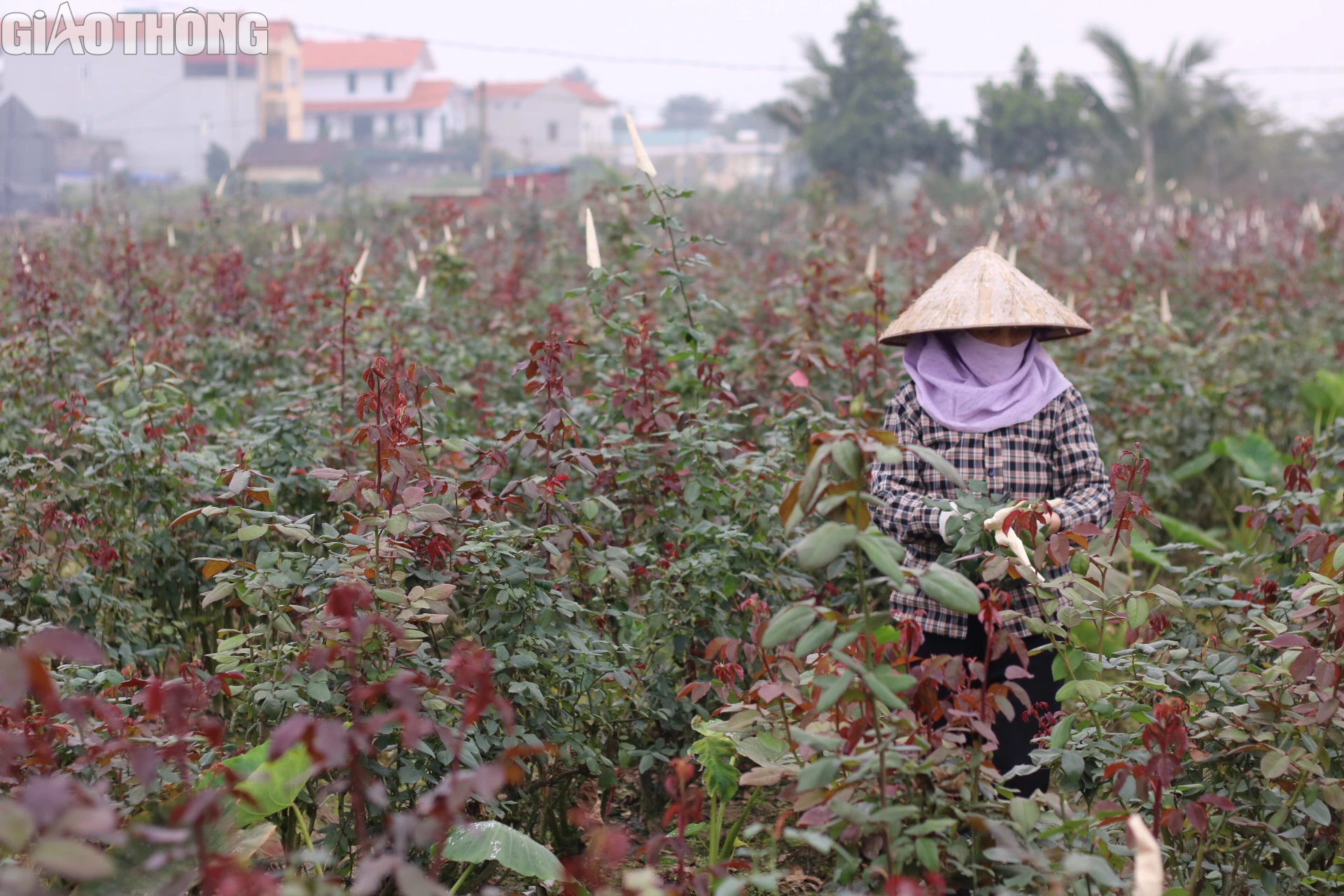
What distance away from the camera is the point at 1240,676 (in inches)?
84.5

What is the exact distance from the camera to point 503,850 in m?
2.08

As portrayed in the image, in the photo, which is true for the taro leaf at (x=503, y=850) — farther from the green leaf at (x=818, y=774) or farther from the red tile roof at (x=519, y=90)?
the red tile roof at (x=519, y=90)

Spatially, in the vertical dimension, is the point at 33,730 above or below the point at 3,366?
below

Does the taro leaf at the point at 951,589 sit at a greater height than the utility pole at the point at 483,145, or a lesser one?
lesser

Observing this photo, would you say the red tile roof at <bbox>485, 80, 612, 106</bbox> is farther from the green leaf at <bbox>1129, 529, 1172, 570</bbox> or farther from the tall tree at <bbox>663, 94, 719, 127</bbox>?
the green leaf at <bbox>1129, 529, 1172, 570</bbox>

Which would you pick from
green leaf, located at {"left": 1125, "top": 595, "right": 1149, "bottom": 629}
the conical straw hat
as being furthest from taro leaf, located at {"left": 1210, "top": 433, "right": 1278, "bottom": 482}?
green leaf, located at {"left": 1125, "top": 595, "right": 1149, "bottom": 629}

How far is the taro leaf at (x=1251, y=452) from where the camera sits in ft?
16.4

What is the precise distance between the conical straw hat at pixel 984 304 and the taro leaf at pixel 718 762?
101 cm

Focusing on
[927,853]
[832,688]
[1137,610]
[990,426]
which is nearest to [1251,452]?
[990,426]

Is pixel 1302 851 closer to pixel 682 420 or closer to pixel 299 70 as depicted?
pixel 682 420

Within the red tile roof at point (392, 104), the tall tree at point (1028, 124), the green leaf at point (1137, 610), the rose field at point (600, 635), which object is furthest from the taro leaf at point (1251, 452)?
the red tile roof at point (392, 104)

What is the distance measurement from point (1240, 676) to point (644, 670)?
50.5 inches

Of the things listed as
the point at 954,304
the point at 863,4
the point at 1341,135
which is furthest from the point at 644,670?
the point at 1341,135

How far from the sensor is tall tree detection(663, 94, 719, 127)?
9688 centimetres
